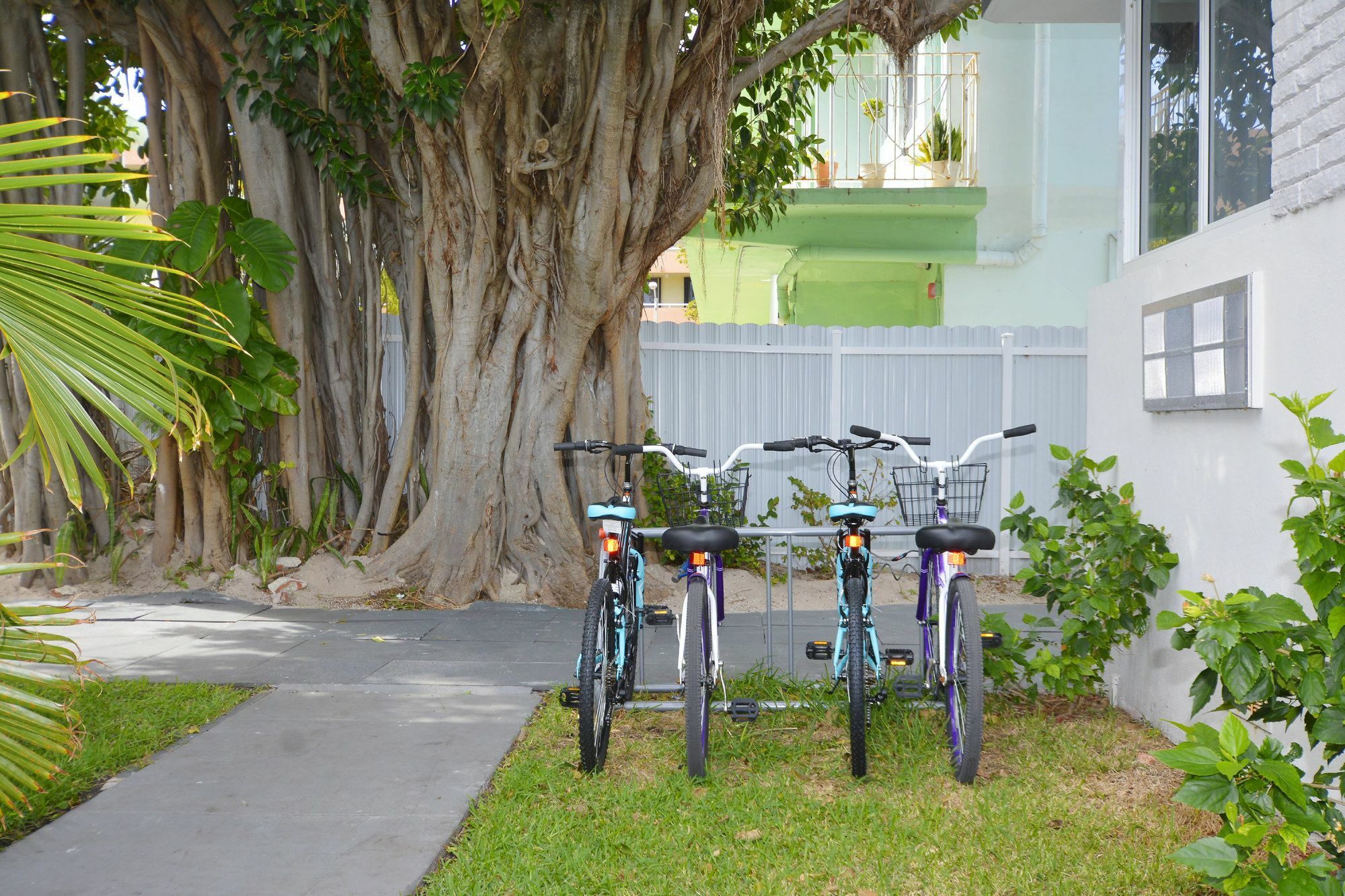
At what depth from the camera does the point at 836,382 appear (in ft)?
28.7

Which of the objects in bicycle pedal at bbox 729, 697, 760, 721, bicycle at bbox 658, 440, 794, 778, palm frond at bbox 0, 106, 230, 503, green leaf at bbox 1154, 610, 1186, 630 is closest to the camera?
palm frond at bbox 0, 106, 230, 503

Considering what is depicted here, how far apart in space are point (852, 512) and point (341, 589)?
4.43m

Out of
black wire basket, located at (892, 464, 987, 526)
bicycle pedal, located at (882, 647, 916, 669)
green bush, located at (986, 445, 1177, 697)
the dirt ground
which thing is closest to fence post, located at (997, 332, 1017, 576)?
black wire basket, located at (892, 464, 987, 526)

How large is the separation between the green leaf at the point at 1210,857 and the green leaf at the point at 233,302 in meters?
6.32

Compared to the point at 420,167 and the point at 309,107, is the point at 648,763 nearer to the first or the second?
the point at 420,167

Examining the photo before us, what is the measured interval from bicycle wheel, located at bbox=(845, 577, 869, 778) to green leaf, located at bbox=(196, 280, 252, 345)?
484 cm

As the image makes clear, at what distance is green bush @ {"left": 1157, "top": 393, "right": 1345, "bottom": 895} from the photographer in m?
2.49

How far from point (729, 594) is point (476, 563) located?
1.79 metres

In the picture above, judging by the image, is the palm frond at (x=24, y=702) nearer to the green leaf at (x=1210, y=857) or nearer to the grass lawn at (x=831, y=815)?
the grass lawn at (x=831, y=815)

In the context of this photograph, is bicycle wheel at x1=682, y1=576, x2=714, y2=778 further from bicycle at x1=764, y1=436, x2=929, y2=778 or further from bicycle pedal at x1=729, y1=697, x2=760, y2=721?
bicycle at x1=764, y1=436, x2=929, y2=778

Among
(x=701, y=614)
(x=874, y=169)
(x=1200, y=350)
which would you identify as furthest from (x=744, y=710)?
(x=874, y=169)

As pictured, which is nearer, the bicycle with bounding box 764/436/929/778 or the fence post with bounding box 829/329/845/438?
the bicycle with bounding box 764/436/929/778

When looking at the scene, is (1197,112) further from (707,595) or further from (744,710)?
(744,710)

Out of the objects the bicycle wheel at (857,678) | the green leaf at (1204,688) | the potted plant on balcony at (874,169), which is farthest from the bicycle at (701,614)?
the potted plant on balcony at (874,169)
